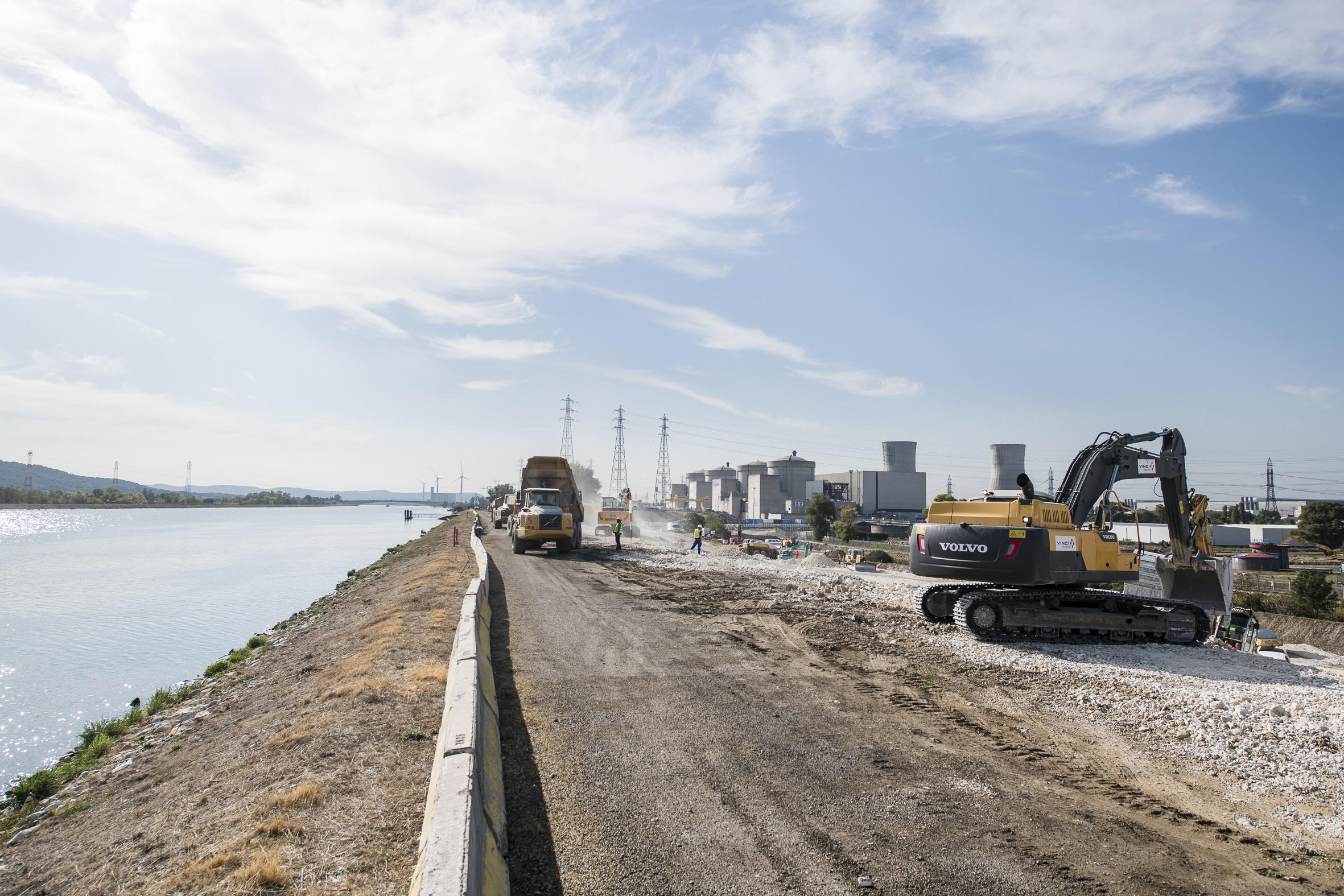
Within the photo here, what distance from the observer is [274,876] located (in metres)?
4.88

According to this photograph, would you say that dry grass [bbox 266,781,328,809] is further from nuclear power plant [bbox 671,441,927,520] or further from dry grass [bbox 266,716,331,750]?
nuclear power plant [bbox 671,441,927,520]

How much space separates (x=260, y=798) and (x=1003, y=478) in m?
87.9

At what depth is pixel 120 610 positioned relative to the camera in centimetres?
2975

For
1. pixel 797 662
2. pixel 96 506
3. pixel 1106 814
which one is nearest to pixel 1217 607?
pixel 797 662

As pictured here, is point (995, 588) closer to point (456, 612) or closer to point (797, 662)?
point (797, 662)

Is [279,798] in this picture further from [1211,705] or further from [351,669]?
[1211,705]

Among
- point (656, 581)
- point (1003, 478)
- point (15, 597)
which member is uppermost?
point (1003, 478)

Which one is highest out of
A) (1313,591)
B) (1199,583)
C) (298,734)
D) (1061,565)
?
(1061,565)

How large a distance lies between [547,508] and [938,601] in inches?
788

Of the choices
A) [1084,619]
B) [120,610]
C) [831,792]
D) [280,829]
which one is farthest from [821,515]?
[280,829]

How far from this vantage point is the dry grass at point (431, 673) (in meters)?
10.0

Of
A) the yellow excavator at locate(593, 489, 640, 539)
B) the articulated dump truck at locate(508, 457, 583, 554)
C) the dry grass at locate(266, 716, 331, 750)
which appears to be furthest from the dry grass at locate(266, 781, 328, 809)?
the yellow excavator at locate(593, 489, 640, 539)

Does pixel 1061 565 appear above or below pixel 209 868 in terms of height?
above

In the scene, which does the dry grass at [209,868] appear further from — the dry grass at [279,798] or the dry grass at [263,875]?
the dry grass at [263,875]
